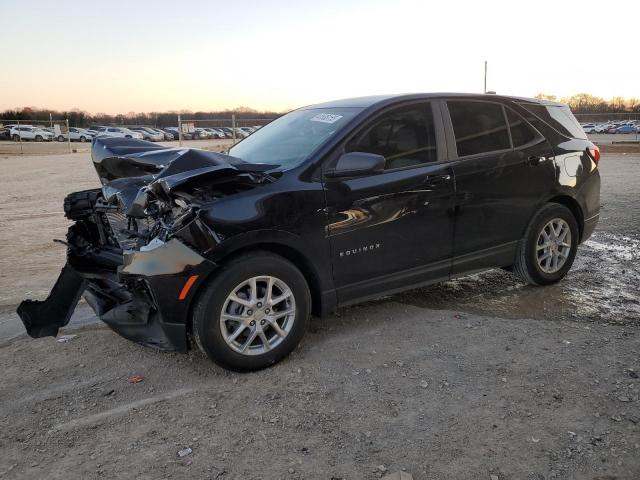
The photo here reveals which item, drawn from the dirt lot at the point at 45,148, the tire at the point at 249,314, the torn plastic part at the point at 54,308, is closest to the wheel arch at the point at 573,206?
the tire at the point at 249,314

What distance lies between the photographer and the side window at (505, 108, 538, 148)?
4.82 metres

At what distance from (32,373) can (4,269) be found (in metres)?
2.96

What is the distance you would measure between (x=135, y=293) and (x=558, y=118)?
13.7ft

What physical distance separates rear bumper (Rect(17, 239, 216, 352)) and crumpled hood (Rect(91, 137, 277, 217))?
1.22ft

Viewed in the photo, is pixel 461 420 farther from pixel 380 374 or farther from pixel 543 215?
pixel 543 215

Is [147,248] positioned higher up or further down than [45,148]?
further down

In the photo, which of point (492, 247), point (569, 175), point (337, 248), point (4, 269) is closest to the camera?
point (337, 248)

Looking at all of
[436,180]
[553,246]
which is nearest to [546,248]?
[553,246]

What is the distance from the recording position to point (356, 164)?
3730 millimetres

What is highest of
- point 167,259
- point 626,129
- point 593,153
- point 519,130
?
point 626,129

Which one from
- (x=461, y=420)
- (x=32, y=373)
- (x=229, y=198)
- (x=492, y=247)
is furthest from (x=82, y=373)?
(x=492, y=247)

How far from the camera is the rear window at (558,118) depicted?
505cm

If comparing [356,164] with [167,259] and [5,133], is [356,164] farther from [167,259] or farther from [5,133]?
[5,133]

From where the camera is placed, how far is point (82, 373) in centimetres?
365
